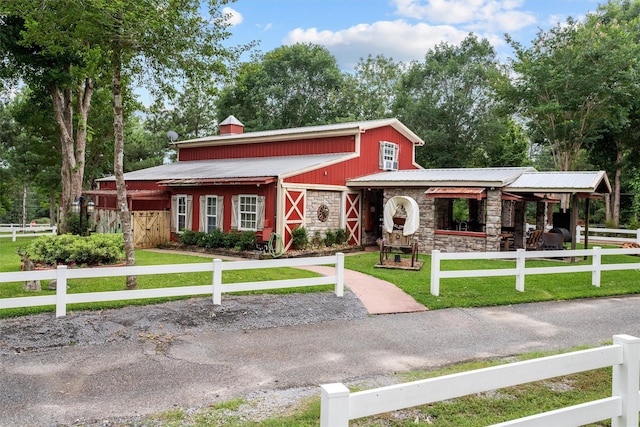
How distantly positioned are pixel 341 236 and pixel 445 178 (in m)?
4.55

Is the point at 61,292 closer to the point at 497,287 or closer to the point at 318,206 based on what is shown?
the point at 497,287

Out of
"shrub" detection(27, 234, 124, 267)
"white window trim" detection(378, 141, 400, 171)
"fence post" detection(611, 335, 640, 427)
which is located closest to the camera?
"fence post" detection(611, 335, 640, 427)

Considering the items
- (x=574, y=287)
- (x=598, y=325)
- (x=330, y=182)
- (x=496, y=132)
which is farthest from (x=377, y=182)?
(x=496, y=132)

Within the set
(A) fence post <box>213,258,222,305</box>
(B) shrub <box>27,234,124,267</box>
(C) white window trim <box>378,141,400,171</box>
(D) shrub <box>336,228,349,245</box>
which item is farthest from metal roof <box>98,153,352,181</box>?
(A) fence post <box>213,258,222,305</box>

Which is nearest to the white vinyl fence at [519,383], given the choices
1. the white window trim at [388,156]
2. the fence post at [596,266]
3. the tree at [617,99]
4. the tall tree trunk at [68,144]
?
the fence post at [596,266]

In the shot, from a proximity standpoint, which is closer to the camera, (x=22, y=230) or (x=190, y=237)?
(x=190, y=237)

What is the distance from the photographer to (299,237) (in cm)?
1689

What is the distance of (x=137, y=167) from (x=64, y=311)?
100 feet

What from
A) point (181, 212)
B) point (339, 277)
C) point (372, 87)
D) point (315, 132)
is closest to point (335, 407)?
point (339, 277)

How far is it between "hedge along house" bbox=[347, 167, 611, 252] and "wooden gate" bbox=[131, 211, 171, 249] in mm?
7870

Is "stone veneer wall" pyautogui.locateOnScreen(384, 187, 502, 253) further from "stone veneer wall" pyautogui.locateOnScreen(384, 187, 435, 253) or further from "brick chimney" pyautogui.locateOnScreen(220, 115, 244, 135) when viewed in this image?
"brick chimney" pyautogui.locateOnScreen(220, 115, 244, 135)

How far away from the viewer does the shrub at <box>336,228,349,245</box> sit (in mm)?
18562

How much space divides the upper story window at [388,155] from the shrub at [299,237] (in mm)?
6727

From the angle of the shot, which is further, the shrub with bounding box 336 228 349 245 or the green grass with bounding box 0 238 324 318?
the shrub with bounding box 336 228 349 245
